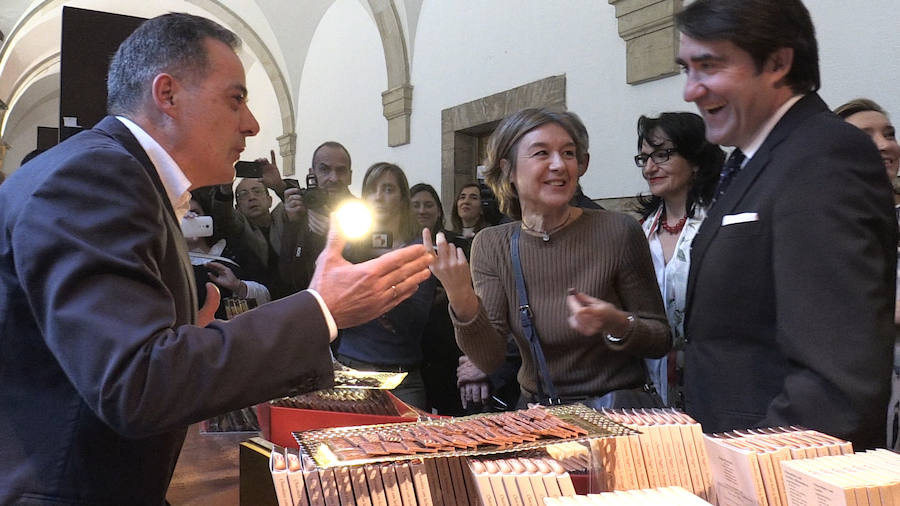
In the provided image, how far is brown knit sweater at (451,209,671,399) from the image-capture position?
8.05 ft

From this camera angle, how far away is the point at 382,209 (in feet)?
12.7

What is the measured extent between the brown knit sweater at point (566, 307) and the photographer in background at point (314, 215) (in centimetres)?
191

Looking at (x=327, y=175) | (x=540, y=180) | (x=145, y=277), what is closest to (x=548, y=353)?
(x=540, y=180)

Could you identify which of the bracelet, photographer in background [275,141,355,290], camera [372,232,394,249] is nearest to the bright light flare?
camera [372,232,394,249]

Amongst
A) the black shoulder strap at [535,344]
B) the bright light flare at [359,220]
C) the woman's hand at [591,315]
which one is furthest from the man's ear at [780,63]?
the bright light flare at [359,220]

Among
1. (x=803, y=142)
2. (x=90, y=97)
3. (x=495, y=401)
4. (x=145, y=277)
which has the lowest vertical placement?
(x=495, y=401)

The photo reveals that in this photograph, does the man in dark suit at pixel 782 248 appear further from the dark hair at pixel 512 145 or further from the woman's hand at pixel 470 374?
the woman's hand at pixel 470 374

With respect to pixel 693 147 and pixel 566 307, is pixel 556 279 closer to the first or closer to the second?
pixel 566 307

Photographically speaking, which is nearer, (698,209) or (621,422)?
(621,422)

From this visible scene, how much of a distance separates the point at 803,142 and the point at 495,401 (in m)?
2.01

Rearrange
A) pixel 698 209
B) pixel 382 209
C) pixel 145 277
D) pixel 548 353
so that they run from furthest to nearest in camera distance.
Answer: pixel 382 209, pixel 698 209, pixel 548 353, pixel 145 277

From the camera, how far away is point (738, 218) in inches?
65.3

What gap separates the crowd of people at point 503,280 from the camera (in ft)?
3.81

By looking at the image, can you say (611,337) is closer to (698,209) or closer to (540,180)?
(540,180)
